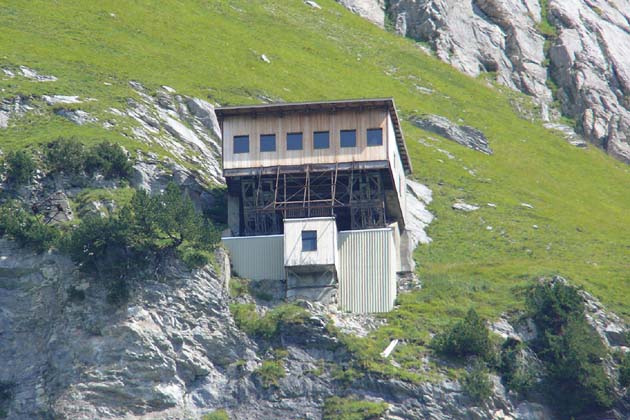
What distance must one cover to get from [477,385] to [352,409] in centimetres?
618

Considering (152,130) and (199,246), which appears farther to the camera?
(152,130)

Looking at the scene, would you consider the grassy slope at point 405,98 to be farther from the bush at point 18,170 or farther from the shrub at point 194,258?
the shrub at point 194,258

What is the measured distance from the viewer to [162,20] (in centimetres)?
12338

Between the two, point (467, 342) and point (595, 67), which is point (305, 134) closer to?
point (467, 342)

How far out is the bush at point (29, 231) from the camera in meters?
67.9

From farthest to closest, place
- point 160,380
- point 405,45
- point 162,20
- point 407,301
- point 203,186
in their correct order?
point 405,45
point 162,20
point 203,186
point 407,301
point 160,380

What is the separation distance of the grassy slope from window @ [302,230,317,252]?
553 cm

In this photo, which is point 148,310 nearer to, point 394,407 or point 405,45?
point 394,407

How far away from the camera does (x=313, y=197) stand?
76938mm

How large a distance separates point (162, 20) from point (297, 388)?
6561 centimetres

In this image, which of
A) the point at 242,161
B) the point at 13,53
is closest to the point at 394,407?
the point at 242,161

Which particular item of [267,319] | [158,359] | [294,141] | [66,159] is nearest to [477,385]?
[267,319]

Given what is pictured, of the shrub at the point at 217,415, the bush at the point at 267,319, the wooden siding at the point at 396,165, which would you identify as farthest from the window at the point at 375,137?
the shrub at the point at 217,415

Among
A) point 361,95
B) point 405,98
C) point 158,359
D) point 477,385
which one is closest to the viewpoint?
point 158,359
